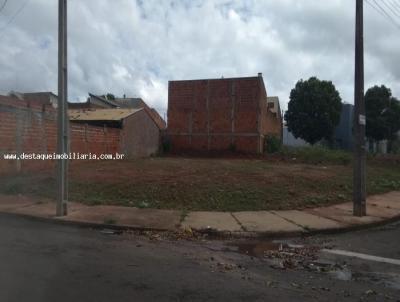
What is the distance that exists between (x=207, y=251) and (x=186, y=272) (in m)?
Answer: 1.66

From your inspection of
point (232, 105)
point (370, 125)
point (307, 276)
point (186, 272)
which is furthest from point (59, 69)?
point (370, 125)

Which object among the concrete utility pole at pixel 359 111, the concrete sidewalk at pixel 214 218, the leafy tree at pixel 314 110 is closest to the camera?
the concrete sidewalk at pixel 214 218

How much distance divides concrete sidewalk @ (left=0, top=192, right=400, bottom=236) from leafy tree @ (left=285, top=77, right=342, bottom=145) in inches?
1415

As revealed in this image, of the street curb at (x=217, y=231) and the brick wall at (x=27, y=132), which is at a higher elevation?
the brick wall at (x=27, y=132)

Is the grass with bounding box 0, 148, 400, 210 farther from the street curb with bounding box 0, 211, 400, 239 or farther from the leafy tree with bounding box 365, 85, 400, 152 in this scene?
the leafy tree with bounding box 365, 85, 400, 152

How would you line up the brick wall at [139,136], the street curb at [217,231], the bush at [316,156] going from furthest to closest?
the bush at [316,156] < the brick wall at [139,136] < the street curb at [217,231]

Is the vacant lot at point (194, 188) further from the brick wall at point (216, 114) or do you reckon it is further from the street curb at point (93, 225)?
the brick wall at point (216, 114)

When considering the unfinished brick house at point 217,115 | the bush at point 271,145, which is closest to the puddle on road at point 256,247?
the unfinished brick house at point 217,115

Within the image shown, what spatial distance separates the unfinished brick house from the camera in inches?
1241

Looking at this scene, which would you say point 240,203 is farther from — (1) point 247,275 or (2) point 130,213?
(1) point 247,275

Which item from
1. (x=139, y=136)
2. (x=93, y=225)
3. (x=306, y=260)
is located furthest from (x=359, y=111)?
(x=139, y=136)

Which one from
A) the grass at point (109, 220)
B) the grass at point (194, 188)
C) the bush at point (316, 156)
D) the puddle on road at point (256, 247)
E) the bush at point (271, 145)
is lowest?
the puddle on road at point (256, 247)

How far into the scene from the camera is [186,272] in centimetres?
659

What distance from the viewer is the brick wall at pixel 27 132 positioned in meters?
15.8
